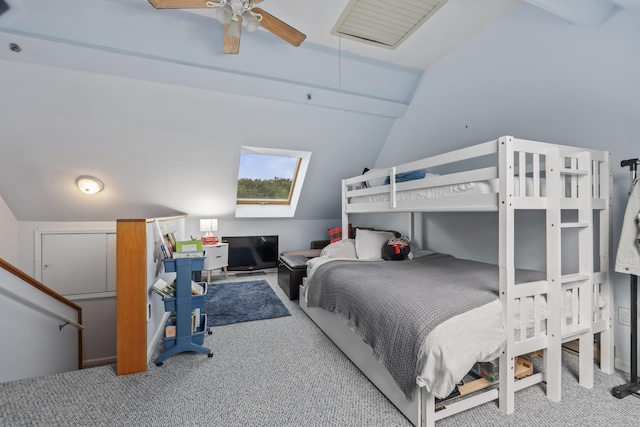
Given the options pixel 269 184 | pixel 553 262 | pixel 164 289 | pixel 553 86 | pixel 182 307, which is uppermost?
pixel 553 86

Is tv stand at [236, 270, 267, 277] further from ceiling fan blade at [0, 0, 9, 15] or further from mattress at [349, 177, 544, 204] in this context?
ceiling fan blade at [0, 0, 9, 15]

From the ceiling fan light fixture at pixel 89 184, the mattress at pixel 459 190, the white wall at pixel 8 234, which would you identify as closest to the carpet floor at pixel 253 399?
the mattress at pixel 459 190

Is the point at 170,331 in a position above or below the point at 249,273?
above

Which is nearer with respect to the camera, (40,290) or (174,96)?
(40,290)

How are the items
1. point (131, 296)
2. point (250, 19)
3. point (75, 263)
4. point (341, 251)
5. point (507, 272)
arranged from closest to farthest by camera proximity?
point (507, 272) → point (250, 19) → point (131, 296) → point (341, 251) → point (75, 263)

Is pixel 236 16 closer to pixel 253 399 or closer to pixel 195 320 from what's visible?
pixel 195 320

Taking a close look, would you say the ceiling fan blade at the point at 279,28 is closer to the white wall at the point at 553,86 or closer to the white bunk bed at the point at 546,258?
the white bunk bed at the point at 546,258

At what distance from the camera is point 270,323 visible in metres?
2.84

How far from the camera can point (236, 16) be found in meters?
1.78

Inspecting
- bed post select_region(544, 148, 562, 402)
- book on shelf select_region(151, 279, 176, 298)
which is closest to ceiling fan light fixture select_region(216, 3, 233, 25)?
book on shelf select_region(151, 279, 176, 298)

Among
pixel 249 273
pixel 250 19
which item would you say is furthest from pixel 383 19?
pixel 249 273

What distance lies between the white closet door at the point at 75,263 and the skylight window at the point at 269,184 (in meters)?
2.02

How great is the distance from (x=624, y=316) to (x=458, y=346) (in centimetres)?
157

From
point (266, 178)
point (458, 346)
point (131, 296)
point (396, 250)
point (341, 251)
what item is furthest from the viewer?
point (266, 178)
